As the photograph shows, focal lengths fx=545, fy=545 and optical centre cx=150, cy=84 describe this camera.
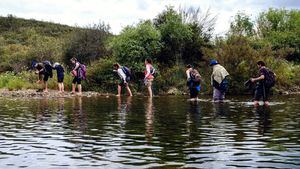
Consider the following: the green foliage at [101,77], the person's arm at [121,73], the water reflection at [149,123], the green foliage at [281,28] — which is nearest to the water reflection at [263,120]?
the water reflection at [149,123]

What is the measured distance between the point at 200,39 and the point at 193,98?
12.9 m

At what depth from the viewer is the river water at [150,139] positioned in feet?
29.9

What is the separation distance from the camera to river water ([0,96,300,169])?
29.9ft

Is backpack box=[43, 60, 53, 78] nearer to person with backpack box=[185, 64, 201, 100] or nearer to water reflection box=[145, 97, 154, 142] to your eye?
person with backpack box=[185, 64, 201, 100]

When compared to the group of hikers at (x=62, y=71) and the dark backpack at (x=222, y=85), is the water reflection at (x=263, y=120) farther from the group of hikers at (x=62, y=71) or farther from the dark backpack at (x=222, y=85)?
the group of hikers at (x=62, y=71)

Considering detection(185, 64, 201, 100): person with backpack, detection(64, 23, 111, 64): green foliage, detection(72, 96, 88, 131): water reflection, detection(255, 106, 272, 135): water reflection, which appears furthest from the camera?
detection(64, 23, 111, 64): green foliage

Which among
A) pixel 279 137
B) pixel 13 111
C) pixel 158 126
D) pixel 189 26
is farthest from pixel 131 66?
pixel 279 137

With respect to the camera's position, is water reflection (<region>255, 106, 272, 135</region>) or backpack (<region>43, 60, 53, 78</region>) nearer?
water reflection (<region>255, 106, 272, 135</region>)

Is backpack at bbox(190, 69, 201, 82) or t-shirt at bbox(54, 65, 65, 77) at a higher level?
t-shirt at bbox(54, 65, 65, 77)

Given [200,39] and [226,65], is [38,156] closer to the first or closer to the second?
[226,65]

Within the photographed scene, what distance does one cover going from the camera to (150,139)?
11.8 meters

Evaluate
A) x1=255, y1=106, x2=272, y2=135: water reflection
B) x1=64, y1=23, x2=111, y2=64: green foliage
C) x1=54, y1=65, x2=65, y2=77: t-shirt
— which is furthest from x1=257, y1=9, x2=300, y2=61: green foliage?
x1=255, y1=106, x2=272, y2=135: water reflection

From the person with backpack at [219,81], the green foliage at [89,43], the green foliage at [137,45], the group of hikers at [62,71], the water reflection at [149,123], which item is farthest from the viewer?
the green foliage at [89,43]

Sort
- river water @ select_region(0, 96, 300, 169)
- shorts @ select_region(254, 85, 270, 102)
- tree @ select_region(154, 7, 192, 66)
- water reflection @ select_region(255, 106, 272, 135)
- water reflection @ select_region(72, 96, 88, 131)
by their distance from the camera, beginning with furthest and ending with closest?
tree @ select_region(154, 7, 192, 66)
shorts @ select_region(254, 85, 270, 102)
water reflection @ select_region(72, 96, 88, 131)
water reflection @ select_region(255, 106, 272, 135)
river water @ select_region(0, 96, 300, 169)
